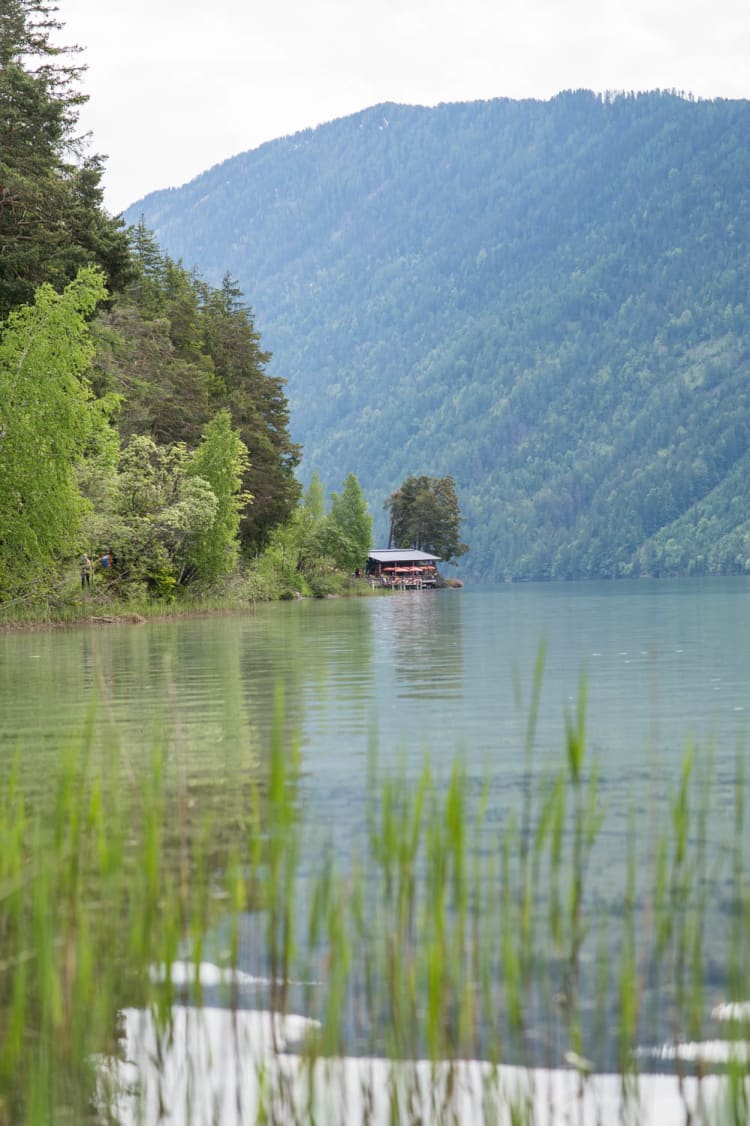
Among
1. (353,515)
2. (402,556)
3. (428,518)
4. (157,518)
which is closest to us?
(157,518)

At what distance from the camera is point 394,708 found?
16.5 m

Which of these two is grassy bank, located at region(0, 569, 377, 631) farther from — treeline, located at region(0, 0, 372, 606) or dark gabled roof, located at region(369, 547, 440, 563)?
dark gabled roof, located at region(369, 547, 440, 563)

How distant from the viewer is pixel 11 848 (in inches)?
206

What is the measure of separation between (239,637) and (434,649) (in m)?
7.72

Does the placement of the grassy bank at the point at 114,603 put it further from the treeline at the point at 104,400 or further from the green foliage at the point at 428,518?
the green foliage at the point at 428,518

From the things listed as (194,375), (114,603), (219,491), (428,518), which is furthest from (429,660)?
(428,518)

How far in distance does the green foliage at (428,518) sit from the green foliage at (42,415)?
468 feet

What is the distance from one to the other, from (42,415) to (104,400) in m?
2.96

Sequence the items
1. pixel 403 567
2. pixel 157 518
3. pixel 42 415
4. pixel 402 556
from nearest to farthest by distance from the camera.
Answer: pixel 42 415, pixel 157 518, pixel 403 567, pixel 402 556

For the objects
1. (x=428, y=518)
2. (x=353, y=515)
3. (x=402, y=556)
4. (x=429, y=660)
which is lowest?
(x=429, y=660)

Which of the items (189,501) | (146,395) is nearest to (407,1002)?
(189,501)

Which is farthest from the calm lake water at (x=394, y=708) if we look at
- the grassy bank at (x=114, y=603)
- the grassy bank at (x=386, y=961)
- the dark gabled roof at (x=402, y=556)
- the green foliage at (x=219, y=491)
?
the dark gabled roof at (x=402, y=556)

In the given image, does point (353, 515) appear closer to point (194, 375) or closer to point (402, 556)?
point (402, 556)

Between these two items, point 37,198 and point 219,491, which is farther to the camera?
point 219,491
